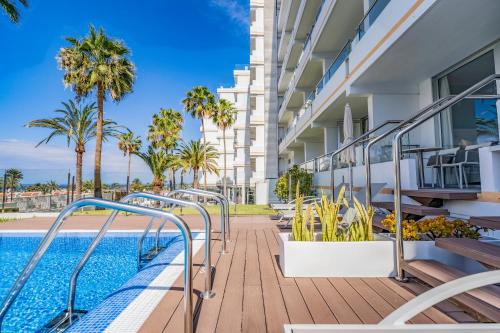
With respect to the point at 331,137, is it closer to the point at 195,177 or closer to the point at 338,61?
the point at 338,61

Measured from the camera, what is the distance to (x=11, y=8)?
1255 centimetres

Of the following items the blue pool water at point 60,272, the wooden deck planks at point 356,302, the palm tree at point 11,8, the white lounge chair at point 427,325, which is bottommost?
the blue pool water at point 60,272

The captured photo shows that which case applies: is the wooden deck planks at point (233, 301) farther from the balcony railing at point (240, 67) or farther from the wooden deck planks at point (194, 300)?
the balcony railing at point (240, 67)

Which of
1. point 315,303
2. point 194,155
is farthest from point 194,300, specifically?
point 194,155

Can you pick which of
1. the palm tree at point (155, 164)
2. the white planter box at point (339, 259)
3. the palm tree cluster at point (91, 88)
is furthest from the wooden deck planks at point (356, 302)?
the palm tree at point (155, 164)

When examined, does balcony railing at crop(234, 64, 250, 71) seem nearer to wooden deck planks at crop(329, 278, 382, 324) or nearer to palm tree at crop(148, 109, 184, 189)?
palm tree at crop(148, 109, 184, 189)

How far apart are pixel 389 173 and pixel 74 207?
6.81 m

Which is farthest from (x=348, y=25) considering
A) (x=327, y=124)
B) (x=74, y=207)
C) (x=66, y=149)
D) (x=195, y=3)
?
(x=195, y=3)

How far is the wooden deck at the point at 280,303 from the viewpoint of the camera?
98.6 inches

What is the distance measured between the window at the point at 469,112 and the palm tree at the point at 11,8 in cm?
1599

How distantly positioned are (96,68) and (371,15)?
52.3 ft

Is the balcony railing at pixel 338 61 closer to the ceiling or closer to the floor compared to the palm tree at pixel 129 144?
closer to the floor

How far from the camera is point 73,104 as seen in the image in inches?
754

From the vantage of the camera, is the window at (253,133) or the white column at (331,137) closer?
the white column at (331,137)
